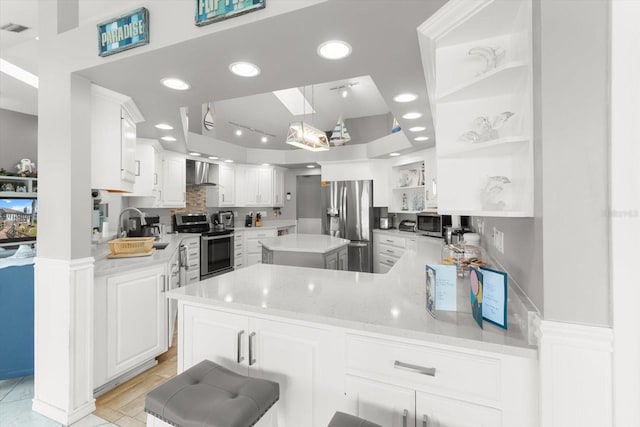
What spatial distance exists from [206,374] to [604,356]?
138 centimetres

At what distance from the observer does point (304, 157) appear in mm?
5895

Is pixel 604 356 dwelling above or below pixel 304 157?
below

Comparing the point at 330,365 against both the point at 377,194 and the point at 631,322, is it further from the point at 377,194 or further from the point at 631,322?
the point at 377,194

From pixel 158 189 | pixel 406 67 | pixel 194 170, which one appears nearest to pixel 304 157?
pixel 194 170

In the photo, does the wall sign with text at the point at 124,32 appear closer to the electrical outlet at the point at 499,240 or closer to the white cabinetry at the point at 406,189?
the electrical outlet at the point at 499,240

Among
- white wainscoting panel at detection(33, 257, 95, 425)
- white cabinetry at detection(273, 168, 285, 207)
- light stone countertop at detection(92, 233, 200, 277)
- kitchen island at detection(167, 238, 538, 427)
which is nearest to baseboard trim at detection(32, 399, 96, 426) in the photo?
white wainscoting panel at detection(33, 257, 95, 425)

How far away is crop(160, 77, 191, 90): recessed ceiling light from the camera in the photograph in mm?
1920

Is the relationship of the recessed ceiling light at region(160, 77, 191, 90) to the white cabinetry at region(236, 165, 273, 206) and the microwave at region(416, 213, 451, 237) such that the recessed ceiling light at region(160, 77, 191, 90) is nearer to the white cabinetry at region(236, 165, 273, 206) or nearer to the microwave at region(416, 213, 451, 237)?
the microwave at region(416, 213, 451, 237)

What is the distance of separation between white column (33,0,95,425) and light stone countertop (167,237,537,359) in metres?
0.91

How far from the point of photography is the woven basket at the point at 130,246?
8.00 ft

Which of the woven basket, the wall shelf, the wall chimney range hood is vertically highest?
the wall chimney range hood

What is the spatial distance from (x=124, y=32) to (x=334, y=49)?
119cm

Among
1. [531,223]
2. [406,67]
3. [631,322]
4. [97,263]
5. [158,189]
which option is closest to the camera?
[631,322]

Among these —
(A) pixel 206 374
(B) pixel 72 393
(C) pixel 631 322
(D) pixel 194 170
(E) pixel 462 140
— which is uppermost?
(D) pixel 194 170
